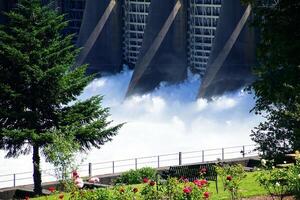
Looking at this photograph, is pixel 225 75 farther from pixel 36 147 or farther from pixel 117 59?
pixel 36 147

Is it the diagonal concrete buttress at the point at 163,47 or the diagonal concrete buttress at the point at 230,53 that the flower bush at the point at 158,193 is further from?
the diagonal concrete buttress at the point at 163,47

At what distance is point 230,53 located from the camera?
160 ft

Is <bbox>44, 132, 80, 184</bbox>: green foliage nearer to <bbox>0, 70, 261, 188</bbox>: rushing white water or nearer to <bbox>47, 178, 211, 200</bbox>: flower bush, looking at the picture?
<bbox>47, 178, 211, 200</bbox>: flower bush

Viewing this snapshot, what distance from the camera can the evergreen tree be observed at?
27984 millimetres

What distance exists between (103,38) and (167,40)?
684cm

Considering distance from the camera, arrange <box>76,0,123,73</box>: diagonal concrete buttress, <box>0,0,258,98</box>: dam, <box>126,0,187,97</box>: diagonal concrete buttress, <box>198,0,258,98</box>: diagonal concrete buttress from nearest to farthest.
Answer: <box>198,0,258,98</box>: diagonal concrete buttress < <box>0,0,258,98</box>: dam < <box>126,0,187,97</box>: diagonal concrete buttress < <box>76,0,123,73</box>: diagonal concrete buttress

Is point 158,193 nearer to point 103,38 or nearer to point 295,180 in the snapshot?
point 295,180

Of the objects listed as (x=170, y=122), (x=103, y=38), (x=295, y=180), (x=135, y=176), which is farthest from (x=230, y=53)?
(x=295, y=180)

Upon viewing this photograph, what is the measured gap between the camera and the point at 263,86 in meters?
15.8

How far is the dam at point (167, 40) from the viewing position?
48.7 meters

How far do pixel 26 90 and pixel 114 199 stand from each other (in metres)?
12.4

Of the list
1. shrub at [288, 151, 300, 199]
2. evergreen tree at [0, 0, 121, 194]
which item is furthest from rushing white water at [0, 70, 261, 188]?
shrub at [288, 151, 300, 199]

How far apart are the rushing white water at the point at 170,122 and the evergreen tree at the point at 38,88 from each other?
462 inches

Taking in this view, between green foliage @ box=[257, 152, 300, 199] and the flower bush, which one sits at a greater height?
green foliage @ box=[257, 152, 300, 199]
